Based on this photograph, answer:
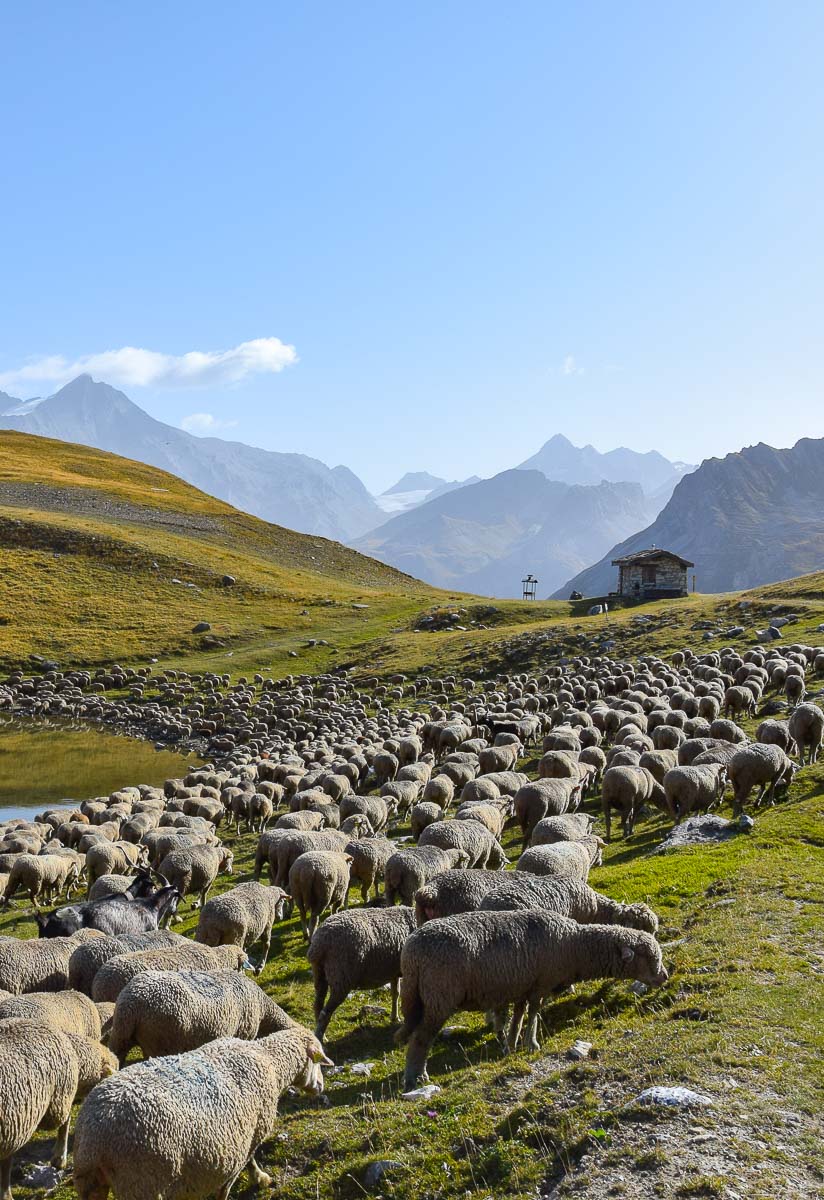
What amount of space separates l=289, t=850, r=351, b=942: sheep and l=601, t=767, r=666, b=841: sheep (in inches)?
263

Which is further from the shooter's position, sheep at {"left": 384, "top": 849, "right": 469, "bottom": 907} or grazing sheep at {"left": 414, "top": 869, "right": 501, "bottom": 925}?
sheep at {"left": 384, "top": 849, "right": 469, "bottom": 907}

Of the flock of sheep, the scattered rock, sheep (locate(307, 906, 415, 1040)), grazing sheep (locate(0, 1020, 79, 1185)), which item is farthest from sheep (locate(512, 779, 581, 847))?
grazing sheep (locate(0, 1020, 79, 1185))

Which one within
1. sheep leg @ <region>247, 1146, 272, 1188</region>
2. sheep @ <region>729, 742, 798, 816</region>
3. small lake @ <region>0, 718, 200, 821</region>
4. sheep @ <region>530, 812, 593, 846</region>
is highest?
sheep @ <region>729, 742, 798, 816</region>

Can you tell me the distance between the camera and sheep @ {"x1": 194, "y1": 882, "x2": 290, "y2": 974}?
42.0 feet

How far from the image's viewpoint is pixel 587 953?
393 inches

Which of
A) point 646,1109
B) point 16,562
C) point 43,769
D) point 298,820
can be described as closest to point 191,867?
point 298,820

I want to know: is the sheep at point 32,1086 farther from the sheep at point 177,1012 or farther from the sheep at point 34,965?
the sheep at point 34,965

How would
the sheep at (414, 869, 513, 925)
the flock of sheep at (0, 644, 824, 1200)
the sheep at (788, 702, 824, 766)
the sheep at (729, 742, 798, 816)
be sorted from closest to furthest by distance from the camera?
the flock of sheep at (0, 644, 824, 1200) < the sheep at (414, 869, 513, 925) < the sheep at (729, 742, 798, 816) < the sheep at (788, 702, 824, 766)

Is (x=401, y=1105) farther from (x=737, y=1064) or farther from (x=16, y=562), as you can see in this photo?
(x=16, y=562)

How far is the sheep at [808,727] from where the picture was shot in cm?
2133

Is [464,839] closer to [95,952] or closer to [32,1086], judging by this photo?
[95,952]

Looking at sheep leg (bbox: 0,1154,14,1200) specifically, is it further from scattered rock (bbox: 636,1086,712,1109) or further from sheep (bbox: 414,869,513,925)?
scattered rock (bbox: 636,1086,712,1109)

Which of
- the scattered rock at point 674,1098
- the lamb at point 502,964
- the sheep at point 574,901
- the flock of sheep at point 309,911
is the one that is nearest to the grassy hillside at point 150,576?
the flock of sheep at point 309,911

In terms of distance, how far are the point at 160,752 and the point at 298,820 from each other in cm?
2777
